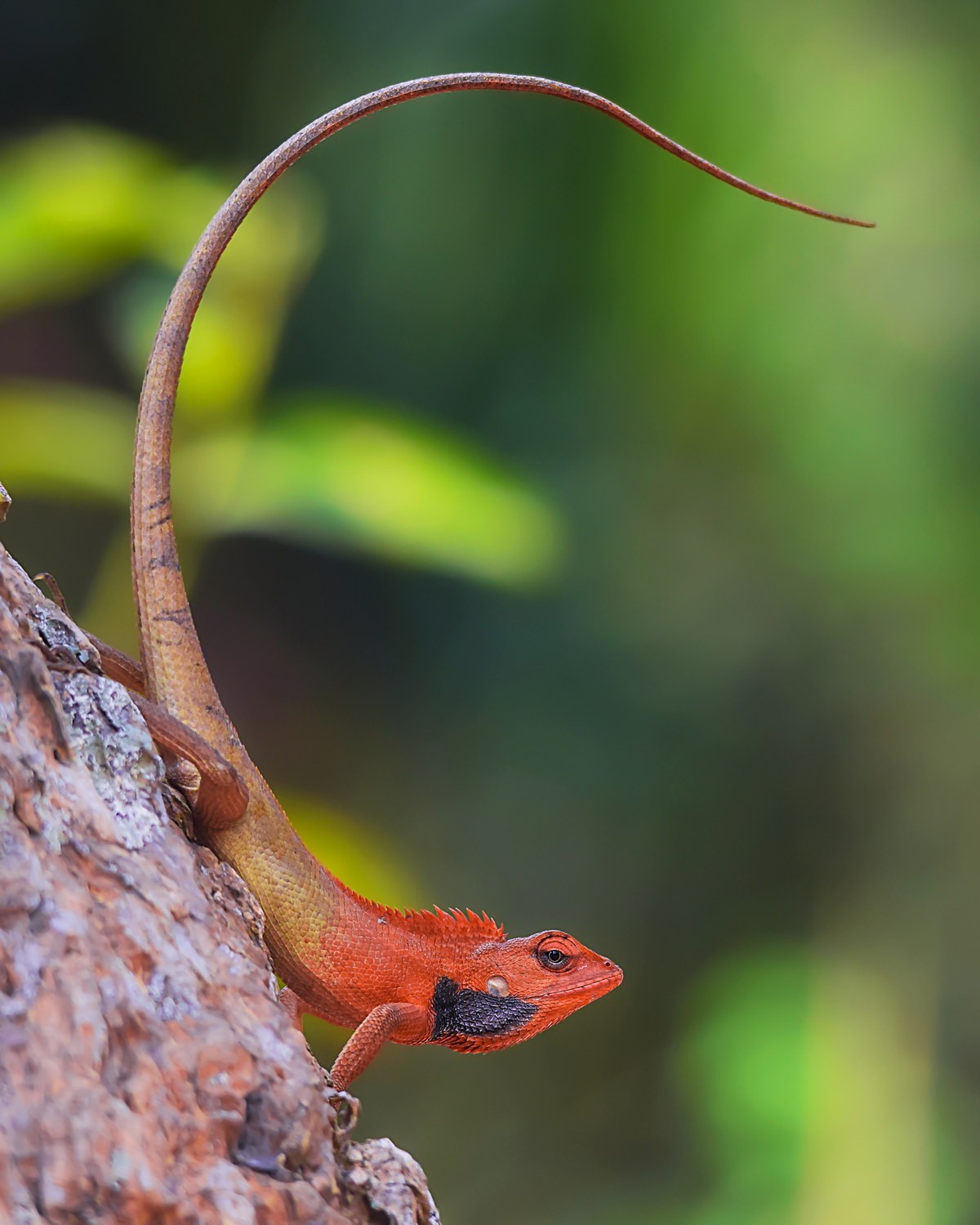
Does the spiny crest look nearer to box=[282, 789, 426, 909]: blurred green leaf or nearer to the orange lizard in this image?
the orange lizard

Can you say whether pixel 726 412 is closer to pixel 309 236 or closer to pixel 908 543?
pixel 908 543

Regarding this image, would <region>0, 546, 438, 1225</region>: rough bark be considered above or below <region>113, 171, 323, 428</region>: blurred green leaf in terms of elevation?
below

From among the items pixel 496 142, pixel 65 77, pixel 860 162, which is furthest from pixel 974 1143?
pixel 65 77

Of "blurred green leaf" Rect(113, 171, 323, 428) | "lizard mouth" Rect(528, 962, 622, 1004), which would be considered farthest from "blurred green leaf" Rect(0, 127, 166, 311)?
"lizard mouth" Rect(528, 962, 622, 1004)

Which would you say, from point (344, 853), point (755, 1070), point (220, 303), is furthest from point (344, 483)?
point (755, 1070)

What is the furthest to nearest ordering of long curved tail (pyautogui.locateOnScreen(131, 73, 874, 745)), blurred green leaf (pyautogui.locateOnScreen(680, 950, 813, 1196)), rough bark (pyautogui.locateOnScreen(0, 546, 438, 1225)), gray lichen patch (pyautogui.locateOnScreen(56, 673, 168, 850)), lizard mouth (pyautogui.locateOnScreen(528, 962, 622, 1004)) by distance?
blurred green leaf (pyautogui.locateOnScreen(680, 950, 813, 1196)) < lizard mouth (pyautogui.locateOnScreen(528, 962, 622, 1004)) < long curved tail (pyautogui.locateOnScreen(131, 73, 874, 745)) < gray lichen patch (pyautogui.locateOnScreen(56, 673, 168, 850)) < rough bark (pyautogui.locateOnScreen(0, 546, 438, 1225))
